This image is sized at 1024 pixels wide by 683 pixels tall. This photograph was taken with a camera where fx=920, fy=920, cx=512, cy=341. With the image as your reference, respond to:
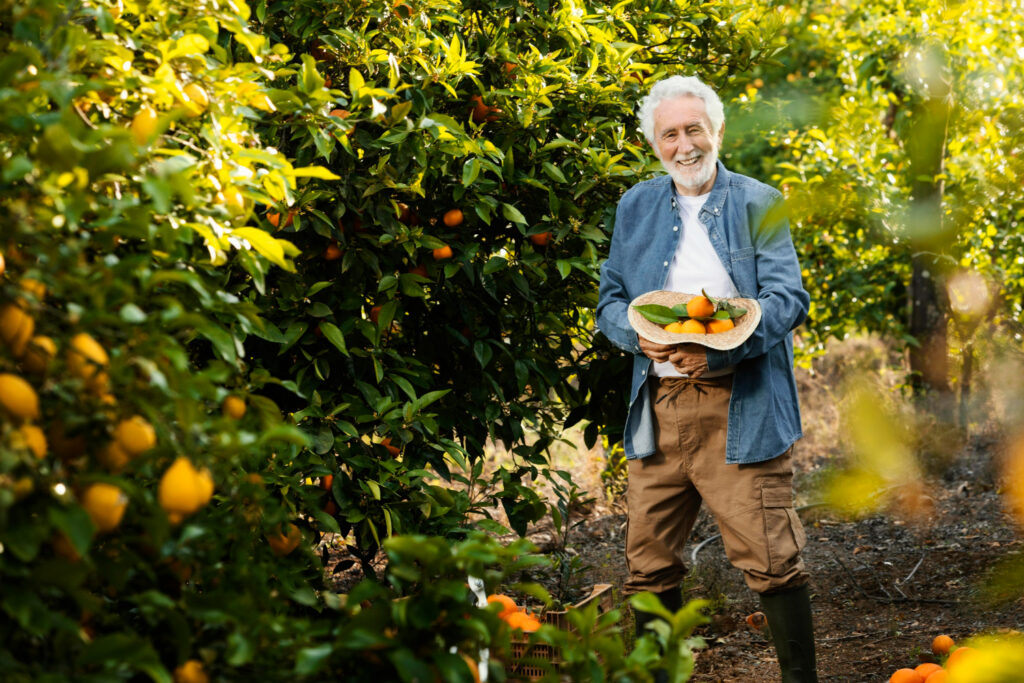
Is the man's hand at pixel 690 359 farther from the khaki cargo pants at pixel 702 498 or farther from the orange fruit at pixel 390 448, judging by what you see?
the orange fruit at pixel 390 448

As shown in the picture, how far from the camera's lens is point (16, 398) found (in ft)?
3.21

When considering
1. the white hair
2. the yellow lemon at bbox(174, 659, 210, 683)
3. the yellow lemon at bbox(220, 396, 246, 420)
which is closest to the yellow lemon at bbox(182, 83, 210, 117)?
the yellow lemon at bbox(220, 396, 246, 420)

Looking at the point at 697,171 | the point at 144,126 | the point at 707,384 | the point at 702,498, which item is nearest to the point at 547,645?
the point at 702,498

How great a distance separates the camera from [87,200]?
3.74ft

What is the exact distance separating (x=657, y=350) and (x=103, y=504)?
144 centimetres

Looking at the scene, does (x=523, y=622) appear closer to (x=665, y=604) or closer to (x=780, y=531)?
(x=665, y=604)

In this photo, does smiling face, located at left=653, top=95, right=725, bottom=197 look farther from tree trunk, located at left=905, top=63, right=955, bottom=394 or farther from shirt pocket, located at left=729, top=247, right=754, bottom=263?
tree trunk, located at left=905, top=63, right=955, bottom=394

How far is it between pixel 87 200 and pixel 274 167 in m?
0.49

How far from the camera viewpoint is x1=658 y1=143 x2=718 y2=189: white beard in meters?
2.38

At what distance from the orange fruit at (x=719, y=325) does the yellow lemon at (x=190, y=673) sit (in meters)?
1.39

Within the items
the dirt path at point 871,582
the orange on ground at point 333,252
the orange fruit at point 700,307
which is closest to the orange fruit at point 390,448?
the orange on ground at point 333,252

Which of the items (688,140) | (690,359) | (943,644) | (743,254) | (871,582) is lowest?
(871,582)

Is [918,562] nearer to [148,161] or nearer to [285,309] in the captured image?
[285,309]

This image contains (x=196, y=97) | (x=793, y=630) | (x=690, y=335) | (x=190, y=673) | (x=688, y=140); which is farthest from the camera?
(x=688, y=140)
